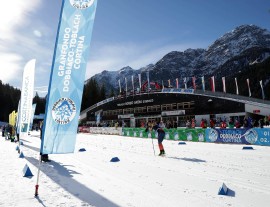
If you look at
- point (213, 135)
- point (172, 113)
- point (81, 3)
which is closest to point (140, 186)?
point (81, 3)

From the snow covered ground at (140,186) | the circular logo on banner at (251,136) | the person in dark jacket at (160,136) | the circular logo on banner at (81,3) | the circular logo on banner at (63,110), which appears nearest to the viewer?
the snow covered ground at (140,186)

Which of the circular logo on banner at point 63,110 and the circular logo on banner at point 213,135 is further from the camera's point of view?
the circular logo on banner at point 213,135

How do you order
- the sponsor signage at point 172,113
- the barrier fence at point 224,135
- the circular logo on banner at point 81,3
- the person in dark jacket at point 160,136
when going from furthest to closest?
the sponsor signage at point 172,113
the barrier fence at point 224,135
the person in dark jacket at point 160,136
the circular logo on banner at point 81,3

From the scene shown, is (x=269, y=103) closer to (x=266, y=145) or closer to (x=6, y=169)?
(x=266, y=145)

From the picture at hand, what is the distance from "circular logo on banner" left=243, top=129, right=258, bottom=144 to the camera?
674 inches

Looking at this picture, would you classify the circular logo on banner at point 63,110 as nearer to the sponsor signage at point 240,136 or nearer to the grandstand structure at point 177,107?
the sponsor signage at point 240,136

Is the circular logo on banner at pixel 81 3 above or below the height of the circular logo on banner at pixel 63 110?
above

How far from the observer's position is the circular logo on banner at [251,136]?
674 inches

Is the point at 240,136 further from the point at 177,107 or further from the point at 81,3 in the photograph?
the point at 177,107

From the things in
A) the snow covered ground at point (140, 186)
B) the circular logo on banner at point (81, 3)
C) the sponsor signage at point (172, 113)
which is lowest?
the snow covered ground at point (140, 186)

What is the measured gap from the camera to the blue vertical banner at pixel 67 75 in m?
6.74

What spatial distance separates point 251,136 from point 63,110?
1462cm

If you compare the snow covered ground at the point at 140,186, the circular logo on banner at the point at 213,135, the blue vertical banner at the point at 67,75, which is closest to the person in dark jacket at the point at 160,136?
the snow covered ground at the point at 140,186

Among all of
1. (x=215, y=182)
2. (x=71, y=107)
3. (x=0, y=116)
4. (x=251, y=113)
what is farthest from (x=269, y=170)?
(x=0, y=116)
